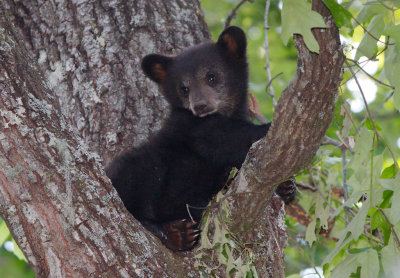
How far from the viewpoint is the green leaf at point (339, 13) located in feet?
7.18

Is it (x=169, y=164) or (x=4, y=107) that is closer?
(x=4, y=107)

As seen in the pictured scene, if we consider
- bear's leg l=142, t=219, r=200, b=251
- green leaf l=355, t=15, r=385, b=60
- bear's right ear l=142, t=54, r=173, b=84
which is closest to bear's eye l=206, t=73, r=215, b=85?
bear's right ear l=142, t=54, r=173, b=84

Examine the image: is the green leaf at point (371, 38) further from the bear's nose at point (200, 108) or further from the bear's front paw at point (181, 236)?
the bear's nose at point (200, 108)

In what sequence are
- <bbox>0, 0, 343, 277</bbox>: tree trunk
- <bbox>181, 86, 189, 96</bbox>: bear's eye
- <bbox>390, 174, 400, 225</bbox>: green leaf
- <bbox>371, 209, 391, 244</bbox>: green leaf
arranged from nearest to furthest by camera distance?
<bbox>390, 174, 400, 225</bbox>: green leaf
<bbox>0, 0, 343, 277</bbox>: tree trunk
<bbox>371, 209, 391, 244</bbox>: green leaf
<bbox>181, 86, 189, 96</bbox>: bear's eye

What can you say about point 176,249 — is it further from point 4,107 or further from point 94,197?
point 4,107

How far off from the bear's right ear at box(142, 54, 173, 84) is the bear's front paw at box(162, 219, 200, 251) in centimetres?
141

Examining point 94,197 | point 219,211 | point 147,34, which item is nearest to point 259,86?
point 147,34

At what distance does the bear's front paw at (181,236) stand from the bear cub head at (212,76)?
1.30 metres

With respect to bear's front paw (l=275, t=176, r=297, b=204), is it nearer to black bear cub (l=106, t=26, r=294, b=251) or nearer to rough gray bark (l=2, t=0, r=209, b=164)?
black bear cub (l=106, t=26, r=294, b=251)

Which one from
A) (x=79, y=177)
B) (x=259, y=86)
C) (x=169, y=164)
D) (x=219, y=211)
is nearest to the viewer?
(x=79, y=177)

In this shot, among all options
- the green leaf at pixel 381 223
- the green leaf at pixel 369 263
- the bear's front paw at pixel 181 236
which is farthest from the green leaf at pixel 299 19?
the bear's front paw at pixel 181 236

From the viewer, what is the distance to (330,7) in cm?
221

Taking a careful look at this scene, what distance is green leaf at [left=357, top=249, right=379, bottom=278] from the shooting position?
7.82ft

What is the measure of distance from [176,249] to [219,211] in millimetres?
368
